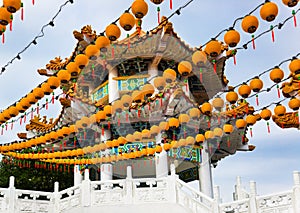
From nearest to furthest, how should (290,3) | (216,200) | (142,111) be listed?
(290,3) → (216,200) → (142,111)

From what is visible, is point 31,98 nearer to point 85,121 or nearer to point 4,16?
point 85,121

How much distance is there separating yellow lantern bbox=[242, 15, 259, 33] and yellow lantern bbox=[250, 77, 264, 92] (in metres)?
1.64

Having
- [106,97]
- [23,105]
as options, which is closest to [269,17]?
[23,105]

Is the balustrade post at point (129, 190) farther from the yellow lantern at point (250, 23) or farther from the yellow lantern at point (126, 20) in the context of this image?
the yellow lantern at point (250, 23)

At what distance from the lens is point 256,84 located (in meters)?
7.04

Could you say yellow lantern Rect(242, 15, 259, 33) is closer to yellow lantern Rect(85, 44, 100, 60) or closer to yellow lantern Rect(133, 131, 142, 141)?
yellow lantern Rect(85, 44, 100, 60)

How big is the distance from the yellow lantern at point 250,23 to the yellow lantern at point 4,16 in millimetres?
2978

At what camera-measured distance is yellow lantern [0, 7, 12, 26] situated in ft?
18.2

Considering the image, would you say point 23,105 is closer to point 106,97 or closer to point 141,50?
point 141,50

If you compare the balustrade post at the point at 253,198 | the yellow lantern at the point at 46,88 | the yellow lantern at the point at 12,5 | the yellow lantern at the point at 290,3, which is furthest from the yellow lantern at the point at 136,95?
the yellow lantern at the point at 290,3

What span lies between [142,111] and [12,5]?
802cm

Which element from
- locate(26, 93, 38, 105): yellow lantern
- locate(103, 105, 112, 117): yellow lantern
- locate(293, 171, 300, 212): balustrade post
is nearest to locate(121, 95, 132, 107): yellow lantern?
locate(103, 105, 112, 117): yellow lantern

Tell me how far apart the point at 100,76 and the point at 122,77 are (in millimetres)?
1173

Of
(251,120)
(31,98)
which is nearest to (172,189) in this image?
(251,120)
